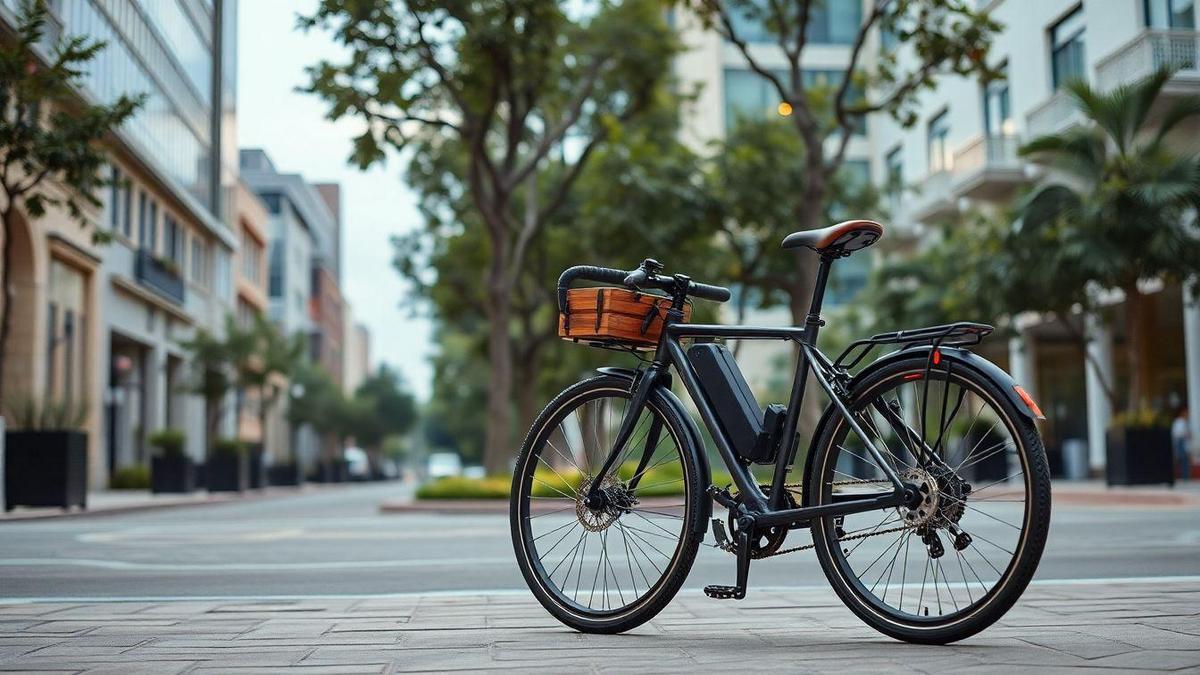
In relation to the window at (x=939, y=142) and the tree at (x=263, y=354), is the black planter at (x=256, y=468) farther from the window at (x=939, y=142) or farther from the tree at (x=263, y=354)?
the window at (x=939, y=142)

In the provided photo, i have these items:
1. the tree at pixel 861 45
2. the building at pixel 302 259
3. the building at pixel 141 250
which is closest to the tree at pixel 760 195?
the tree at pixel 861 45

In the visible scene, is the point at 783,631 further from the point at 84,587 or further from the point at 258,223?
the point at 258,223

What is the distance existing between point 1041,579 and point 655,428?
10.2 feet

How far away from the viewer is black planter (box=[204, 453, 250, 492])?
34.3 m

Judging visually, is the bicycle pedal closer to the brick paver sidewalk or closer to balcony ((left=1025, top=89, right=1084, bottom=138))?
the brick paver sidewalk

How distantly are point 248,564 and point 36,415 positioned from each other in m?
11.8

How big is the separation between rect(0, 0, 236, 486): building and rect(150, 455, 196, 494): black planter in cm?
270

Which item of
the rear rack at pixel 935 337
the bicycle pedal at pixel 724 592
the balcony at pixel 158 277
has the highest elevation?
the balcony at pixel 158 277

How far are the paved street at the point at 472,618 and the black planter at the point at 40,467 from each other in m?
9.34

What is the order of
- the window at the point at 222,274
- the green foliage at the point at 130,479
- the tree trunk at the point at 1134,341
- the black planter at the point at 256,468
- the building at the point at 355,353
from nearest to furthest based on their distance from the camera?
the tree trunk at the point at 1134,341, the green foliage at the point at 130,479, the black planter at the point at 256,468, the window at the point at 222,274, the building at the point at 355,353

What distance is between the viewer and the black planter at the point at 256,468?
1531 inches

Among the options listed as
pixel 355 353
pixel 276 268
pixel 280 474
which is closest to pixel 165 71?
pixel 280 474

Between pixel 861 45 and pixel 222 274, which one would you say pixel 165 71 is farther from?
pixel 861 45

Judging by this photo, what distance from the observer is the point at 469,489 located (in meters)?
20.5
